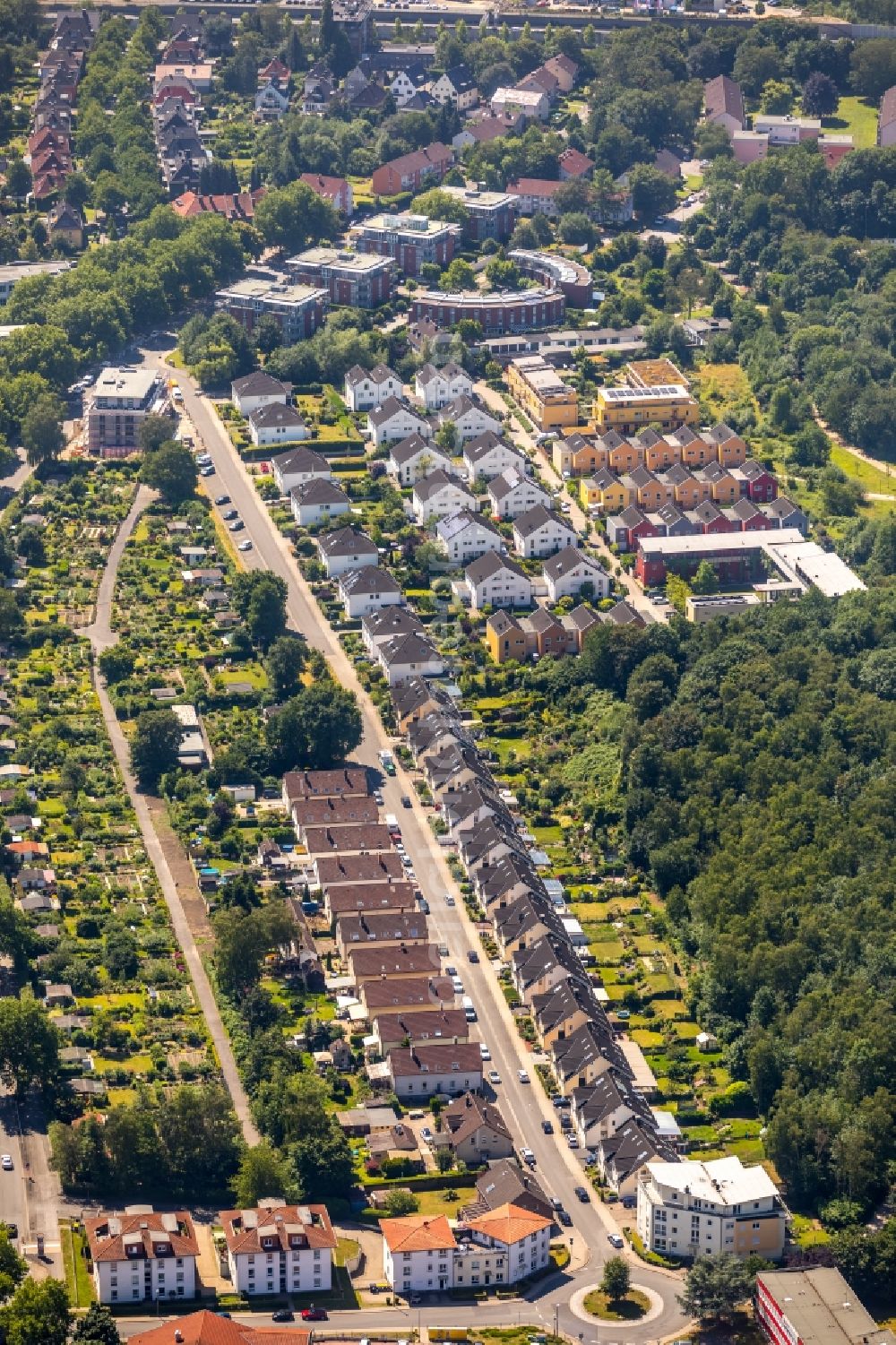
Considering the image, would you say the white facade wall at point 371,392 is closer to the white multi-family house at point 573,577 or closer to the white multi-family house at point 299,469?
the white multi-family house at point 299,469

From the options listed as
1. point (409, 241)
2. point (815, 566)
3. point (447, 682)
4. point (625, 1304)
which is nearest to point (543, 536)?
point (815, 566)

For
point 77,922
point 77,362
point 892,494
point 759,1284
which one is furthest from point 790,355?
point 759,1284

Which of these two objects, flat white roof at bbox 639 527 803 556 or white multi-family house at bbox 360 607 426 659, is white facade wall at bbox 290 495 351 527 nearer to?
white multi-family house at bbox 360 607 426 659

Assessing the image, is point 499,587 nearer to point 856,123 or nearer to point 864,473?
point 864,473

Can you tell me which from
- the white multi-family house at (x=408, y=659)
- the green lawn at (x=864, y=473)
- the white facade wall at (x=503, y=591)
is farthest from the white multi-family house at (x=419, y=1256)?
the green lawn at (x=864, y=473)

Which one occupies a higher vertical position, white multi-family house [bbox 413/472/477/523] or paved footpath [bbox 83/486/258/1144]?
A: white multi-family house [bbox 413/472/477/523]

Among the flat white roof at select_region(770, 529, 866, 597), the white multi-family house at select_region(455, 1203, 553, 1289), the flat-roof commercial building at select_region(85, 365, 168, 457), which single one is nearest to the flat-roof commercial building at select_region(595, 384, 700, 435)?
the flat white roof at select_region(770, 529, 866, 597)

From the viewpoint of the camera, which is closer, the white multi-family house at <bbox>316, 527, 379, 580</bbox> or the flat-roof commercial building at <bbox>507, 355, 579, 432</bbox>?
the white multi-family house at <bbox>316, 527, 379, 580</bbox>
